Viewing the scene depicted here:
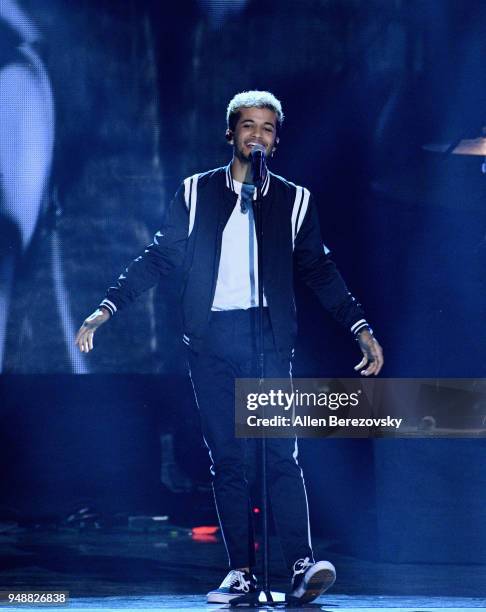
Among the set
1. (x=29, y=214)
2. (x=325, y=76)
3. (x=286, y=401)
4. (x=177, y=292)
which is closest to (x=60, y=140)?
(x=29, y=214)

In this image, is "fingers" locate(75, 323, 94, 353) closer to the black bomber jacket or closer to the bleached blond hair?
the black bomber jacket

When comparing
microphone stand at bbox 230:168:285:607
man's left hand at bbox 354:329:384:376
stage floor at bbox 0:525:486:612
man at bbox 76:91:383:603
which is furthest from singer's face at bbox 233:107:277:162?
stage floor at bbox 0:525:486:612

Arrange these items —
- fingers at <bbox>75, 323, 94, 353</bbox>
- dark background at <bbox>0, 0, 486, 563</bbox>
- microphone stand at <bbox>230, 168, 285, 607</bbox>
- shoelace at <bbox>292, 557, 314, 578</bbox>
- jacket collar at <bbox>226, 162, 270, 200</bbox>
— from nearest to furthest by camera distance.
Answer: microphone stand at <bbox>230, 168, 285, 607</bbox> → shoelace at <bbox>292, 557, 314, 578</bbox> → fingers at <bbox>75, 323, 94, 353</bbox> → jacket collar at <bbox>226, 162, 270, 200</bbox> → dark background at <bbox>0, 0, 486, 563</bbox>

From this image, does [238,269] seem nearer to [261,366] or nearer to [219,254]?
[219,254]

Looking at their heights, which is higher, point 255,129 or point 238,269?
point 255,129

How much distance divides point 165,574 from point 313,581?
3.90ft

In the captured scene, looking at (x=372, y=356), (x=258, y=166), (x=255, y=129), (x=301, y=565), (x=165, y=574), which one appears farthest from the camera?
(x=165, y=574)

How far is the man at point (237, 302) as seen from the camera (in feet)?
12.2

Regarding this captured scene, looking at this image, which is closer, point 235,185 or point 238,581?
point 238,581

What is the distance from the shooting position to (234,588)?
365cm

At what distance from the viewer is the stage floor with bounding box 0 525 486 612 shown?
3785 millimetres

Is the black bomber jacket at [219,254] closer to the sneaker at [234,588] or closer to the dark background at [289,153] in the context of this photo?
Result: the sneaker at [234,588]

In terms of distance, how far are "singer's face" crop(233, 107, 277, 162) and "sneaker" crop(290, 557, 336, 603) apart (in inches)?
52.9

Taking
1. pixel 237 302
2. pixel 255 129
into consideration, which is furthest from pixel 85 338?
pixel 255 129
